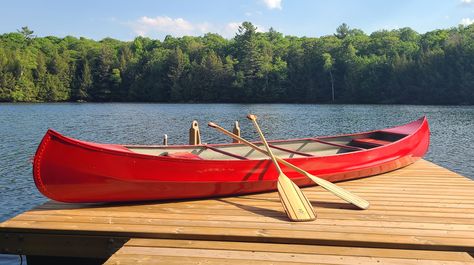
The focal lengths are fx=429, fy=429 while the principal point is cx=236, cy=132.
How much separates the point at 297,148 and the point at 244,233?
4.42m

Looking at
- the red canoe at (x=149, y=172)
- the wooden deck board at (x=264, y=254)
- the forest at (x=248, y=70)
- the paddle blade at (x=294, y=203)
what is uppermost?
the forest at (x=248, y=70)

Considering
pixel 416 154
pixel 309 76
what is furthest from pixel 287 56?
pixel 416 154

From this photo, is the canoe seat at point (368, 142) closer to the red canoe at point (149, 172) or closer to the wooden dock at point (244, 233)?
the red canoe at point (149, 172)

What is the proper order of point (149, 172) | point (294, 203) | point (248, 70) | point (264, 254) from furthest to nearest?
point (248, 70) → point (149, 172) → point (294, 203) → point (264, 254)

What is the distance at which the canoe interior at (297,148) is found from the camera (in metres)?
7.06

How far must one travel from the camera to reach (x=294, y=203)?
4.94 m

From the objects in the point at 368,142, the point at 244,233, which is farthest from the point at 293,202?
the point at 368,142

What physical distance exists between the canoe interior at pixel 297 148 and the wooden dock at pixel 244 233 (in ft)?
5.49

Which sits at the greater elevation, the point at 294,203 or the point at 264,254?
the point at 294,203

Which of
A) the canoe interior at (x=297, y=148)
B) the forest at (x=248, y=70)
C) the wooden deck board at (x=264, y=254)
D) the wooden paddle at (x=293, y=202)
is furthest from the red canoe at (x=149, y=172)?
the forest at (x=248, y=70)

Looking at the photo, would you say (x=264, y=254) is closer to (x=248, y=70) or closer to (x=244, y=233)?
(x=244, y=233)

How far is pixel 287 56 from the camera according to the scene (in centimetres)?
8344

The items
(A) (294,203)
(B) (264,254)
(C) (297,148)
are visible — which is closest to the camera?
(B) (264,254)

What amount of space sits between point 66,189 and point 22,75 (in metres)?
79.1
